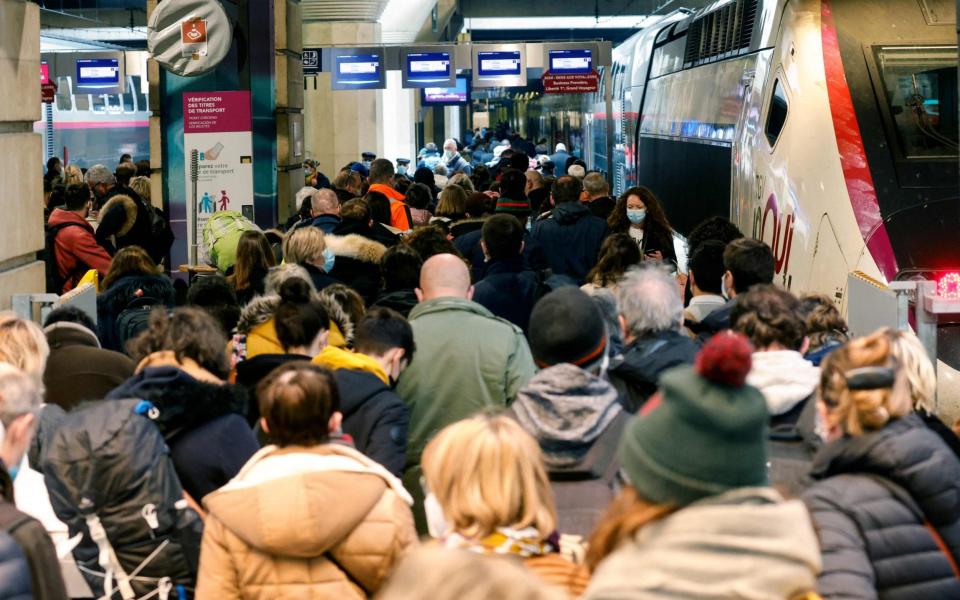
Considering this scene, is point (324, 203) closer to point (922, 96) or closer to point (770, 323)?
point (922, 96)

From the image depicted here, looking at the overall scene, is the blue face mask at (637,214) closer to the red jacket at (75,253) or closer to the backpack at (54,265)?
the red jacket at (75,253)

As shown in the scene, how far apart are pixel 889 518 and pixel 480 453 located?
1.08 meters

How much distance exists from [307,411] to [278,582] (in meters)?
0.47

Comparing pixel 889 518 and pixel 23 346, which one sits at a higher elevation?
pixel 23 346

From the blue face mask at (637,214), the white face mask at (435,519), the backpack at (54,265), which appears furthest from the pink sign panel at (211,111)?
the white face mask at (435,519)

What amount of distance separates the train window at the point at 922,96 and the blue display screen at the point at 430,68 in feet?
71.8

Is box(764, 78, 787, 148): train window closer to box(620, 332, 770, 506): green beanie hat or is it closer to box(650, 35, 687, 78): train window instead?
box(650, 35, 687, 78): train window

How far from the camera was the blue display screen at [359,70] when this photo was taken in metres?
29.8

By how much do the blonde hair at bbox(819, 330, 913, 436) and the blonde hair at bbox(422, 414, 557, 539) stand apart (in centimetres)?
94

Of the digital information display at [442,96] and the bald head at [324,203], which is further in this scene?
the digital information display at [442,96]

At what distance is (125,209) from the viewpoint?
11.6m

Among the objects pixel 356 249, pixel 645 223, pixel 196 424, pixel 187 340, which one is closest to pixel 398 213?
pixel 645 223

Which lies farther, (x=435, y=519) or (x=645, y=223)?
(x=645, y=223)

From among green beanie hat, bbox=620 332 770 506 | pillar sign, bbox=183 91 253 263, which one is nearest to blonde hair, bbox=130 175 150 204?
pillar sign, bbox=183 91 253 263
